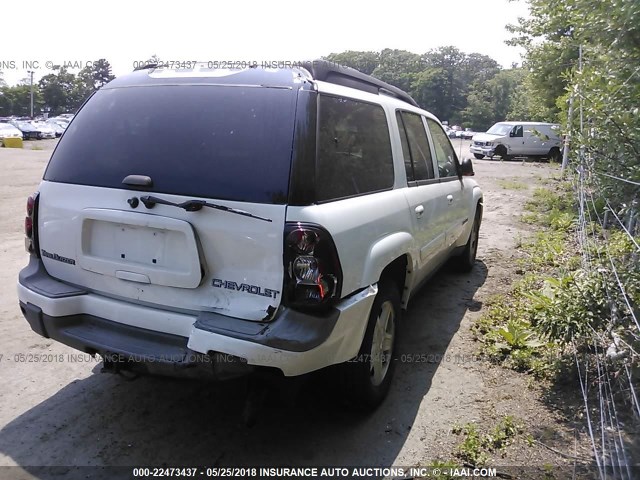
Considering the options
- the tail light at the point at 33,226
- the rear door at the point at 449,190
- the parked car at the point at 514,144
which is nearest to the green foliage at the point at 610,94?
the rear door at the point at 449,190

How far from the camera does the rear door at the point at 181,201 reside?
246cm

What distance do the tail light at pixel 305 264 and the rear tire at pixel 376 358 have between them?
635 mm

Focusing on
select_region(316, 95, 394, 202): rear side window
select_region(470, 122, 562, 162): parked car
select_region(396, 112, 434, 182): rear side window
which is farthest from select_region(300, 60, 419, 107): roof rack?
select_region(470, 122, 562, 162): parked car

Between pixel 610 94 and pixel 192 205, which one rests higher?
pixel 610 94

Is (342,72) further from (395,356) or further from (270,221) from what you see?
(395,356)

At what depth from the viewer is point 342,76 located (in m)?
3.19

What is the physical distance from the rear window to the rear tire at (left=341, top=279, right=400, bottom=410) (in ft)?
3.41

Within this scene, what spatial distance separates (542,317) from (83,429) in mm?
3118

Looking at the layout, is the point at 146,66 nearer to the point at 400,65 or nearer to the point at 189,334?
the point at 189,334

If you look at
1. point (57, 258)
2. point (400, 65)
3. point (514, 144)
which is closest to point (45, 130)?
point (514, 144)

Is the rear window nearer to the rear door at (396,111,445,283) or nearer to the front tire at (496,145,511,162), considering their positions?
the rear door at (396,111,445,283)

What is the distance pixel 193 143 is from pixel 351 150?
0.90 m

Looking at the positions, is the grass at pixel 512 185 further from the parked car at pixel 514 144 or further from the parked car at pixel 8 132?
the parked car at pixel 8 132

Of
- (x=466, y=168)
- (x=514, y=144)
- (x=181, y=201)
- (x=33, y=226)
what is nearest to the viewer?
(x=181, y=201)
